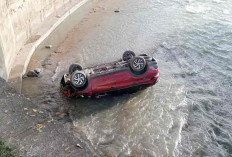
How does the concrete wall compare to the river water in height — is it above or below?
above

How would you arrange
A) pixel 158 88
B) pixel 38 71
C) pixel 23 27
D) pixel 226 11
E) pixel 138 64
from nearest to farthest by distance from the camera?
pixel 138 64 < pixel 158 88 < pixel 38 71 < pixel 23 27 < pixel 226 11

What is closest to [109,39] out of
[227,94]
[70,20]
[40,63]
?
[70,20]

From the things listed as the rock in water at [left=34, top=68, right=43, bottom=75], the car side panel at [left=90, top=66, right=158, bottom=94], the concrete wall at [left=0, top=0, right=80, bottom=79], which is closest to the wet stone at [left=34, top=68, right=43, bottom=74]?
the rock in water at [left=34, top=68, right=43, bottom=75]

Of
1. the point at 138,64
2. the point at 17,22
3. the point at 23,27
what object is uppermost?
the point at 138,64

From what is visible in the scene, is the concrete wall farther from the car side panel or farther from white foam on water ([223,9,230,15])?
white foam on water ([223,9,230,15])

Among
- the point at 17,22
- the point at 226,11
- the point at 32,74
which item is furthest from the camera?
the point at 226,11

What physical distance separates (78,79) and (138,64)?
220 cm

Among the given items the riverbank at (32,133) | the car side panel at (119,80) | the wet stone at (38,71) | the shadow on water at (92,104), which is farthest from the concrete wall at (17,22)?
the car side panel at (119,80)

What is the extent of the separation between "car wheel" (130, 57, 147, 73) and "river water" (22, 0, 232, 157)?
1334 mm

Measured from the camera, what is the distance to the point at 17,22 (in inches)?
538

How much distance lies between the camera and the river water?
371 inches

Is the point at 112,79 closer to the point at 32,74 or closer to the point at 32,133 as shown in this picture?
the point at 32,133

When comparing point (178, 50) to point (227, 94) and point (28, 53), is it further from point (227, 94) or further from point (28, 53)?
point (28, 53)

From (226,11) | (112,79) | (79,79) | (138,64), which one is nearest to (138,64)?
(138,64)
